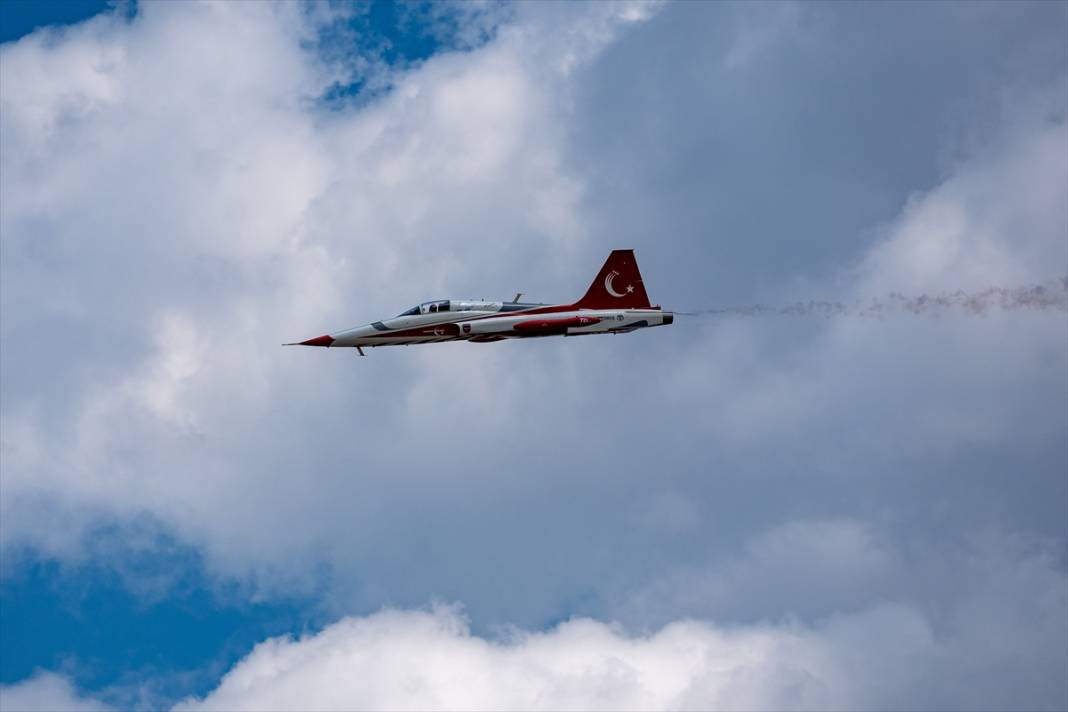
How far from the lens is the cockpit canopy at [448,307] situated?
2469 inches

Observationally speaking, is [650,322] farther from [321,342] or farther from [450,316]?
[321,342]

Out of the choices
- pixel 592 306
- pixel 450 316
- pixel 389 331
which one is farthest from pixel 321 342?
pixel 592 306

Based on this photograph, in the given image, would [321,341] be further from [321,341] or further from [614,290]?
[614,290]

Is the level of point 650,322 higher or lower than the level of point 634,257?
lower

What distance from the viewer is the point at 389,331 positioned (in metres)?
62.5

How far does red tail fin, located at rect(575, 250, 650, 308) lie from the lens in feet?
206

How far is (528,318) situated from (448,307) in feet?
16.9

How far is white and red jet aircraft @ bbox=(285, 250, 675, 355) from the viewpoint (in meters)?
62.2

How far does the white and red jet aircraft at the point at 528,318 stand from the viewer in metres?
62.2

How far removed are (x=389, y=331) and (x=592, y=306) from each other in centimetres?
1291

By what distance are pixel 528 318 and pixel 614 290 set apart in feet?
19.0

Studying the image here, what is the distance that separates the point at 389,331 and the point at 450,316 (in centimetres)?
395

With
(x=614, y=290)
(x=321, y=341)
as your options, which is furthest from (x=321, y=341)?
(x=614, y=290)

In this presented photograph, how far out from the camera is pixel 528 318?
2446 inches
